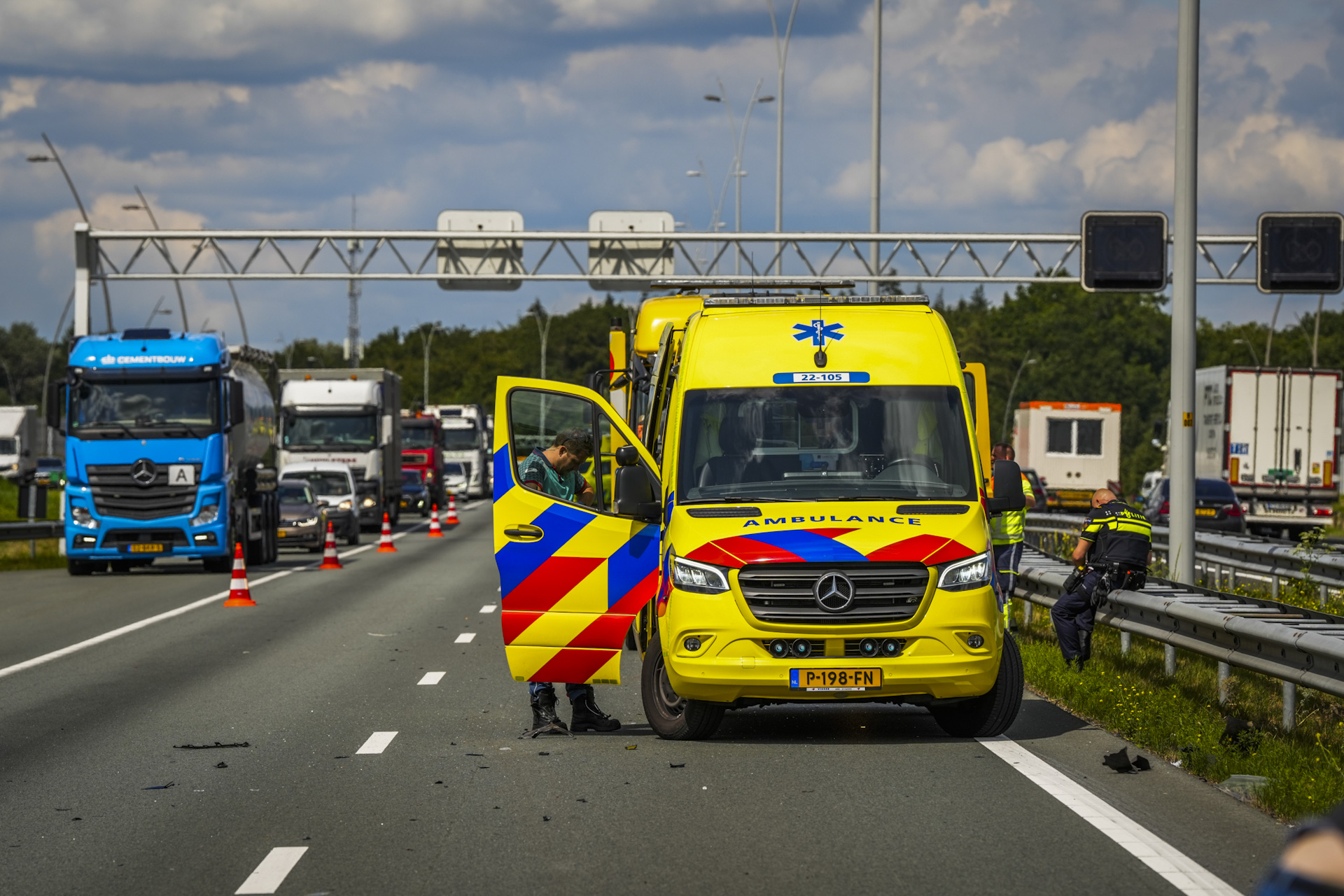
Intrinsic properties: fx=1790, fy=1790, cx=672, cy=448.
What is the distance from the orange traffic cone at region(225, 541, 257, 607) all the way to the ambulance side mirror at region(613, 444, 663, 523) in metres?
11.4

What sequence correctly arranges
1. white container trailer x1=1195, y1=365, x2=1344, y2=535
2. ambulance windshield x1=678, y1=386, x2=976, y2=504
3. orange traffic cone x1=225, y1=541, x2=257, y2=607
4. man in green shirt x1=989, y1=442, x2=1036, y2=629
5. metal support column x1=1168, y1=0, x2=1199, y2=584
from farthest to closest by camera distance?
white container trailer x1=1195, y1=365, x2=1344, y2=535, orange traffic cone x1=225, y1=541, x2=257, y2=607, man in green shirt x1=989, y1=442, x2=1036, y2=629, metal support column x1=1168, y1=0, x2=1199, y2=584, ambulance windshield x1=678, y1=386, x2=976, y2=504

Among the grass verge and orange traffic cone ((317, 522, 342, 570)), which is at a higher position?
the grass verge

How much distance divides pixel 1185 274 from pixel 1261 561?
296 inches

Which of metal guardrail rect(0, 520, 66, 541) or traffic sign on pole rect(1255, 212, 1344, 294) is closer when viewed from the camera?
traffic sign on pole rect(1255, 212, 1344, 294)

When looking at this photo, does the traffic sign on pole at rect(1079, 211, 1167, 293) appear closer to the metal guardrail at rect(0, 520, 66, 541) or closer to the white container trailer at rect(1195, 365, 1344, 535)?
the metal guardrail at rect(0, 520, 66, 541)

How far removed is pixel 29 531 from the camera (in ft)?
100.0

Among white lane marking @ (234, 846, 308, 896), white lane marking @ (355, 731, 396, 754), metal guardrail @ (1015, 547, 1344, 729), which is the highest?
metal guardrail @ (1015, 547, 1344, 729)

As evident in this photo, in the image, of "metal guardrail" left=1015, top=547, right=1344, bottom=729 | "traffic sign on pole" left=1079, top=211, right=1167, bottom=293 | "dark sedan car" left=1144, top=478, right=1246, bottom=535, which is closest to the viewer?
"metal guardrail" left=1015, top=547, right=1344, bottom=729

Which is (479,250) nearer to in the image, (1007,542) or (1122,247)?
(1122,247)

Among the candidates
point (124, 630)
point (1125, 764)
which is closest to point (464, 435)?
point (124, 630)

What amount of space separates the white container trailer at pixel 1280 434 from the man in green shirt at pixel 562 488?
1194 inches

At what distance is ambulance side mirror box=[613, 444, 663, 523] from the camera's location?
9930mm

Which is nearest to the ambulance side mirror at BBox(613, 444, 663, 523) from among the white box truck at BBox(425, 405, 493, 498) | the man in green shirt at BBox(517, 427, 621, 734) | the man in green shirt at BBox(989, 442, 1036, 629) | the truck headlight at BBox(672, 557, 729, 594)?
the man in green shirt at BBox(517, 427, 621, 734)

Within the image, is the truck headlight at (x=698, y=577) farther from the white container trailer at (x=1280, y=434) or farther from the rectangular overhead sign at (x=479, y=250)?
the rectangular overhead sign at (x=479, y=250)
